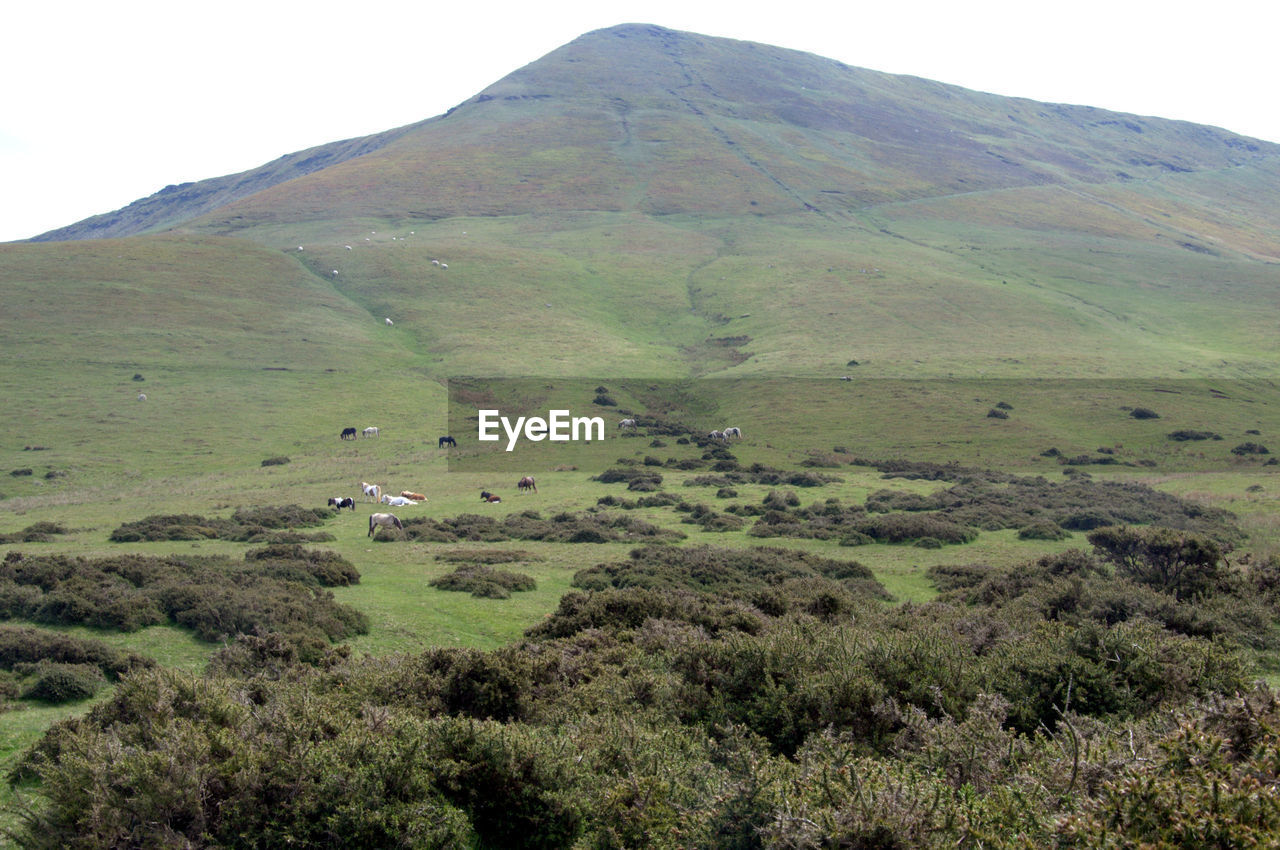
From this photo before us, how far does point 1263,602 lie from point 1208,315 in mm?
109841

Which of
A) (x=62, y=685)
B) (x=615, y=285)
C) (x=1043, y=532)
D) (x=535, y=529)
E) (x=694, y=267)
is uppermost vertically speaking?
(x=694, y=267)

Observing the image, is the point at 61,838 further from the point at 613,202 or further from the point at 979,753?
the point at 613,202

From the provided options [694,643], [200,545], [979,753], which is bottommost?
[200,545]

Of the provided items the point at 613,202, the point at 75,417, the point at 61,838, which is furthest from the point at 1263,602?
the point at 613,202

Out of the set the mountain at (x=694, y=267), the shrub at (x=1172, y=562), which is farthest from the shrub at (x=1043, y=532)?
the mountain at (x=694, y=267)

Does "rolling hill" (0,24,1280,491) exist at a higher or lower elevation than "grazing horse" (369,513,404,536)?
higher

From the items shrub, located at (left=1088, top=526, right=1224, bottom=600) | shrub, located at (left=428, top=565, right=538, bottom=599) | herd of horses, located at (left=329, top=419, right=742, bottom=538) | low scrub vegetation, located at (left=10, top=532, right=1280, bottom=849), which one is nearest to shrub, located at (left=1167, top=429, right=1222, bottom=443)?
herd of horses, located at (left=329, top=419, right=742, bottom=538)

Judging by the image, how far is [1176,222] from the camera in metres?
163

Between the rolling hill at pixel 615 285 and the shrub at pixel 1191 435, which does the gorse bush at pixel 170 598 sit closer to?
the rolling hill at pixel 615 285

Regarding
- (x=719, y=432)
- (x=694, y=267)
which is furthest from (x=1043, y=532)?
(x=694, y=267)

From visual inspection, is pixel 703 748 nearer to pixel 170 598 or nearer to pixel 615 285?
pixel 170 598

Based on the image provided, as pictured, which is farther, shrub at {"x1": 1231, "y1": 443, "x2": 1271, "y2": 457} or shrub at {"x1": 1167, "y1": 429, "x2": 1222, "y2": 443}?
shrub at {"x1": 1167, "y1": 429, "x2": 1222, "y2": 443}

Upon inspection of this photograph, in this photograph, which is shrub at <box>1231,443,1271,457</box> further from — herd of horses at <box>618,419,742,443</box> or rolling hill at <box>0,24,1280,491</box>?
herd of horses at <box>618,419,742,443</box>

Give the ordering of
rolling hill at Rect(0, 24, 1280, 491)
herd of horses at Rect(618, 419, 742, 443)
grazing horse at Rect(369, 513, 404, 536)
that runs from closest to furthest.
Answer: grazing horse at Rect(369, 513, 404, 536), herd of horses at Rect(618, 419, 742, 443), rolling hill at Rect(0, 24, 1280, 491)
